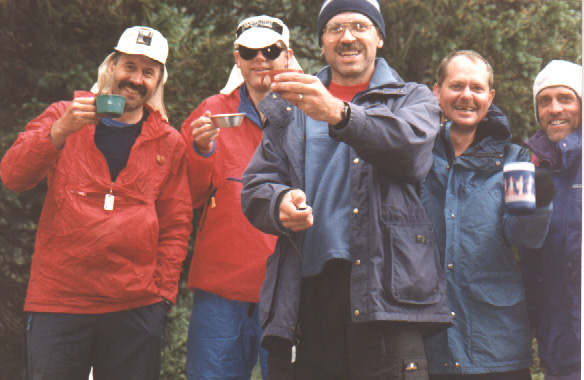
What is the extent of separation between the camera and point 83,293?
3.63m

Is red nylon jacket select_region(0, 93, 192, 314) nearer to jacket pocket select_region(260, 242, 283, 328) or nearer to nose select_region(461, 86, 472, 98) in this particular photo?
jacket pocket select_region(260, 242, 283, 328)

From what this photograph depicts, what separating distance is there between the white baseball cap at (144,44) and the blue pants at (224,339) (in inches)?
52.2

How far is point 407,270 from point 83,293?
1.68m

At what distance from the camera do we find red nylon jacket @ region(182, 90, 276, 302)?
12.5 ft

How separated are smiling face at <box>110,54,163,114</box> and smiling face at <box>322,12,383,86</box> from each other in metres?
1.20

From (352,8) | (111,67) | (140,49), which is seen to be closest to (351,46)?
(352,8)

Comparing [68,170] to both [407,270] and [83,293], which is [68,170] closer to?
[83,293]

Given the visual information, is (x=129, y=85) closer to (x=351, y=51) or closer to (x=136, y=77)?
(x=136, y=77)

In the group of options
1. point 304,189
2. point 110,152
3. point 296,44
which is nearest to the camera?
point 304,189

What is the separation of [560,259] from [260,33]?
1.95 m

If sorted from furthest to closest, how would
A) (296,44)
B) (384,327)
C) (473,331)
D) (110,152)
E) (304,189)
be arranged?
(296,44) < (110,152) < (473,331) < (304,189) < (384,327)

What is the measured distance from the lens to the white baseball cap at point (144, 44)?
403 centimetres

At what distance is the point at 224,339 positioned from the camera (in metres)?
3.82

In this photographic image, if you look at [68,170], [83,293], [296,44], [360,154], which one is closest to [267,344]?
[360,154]
